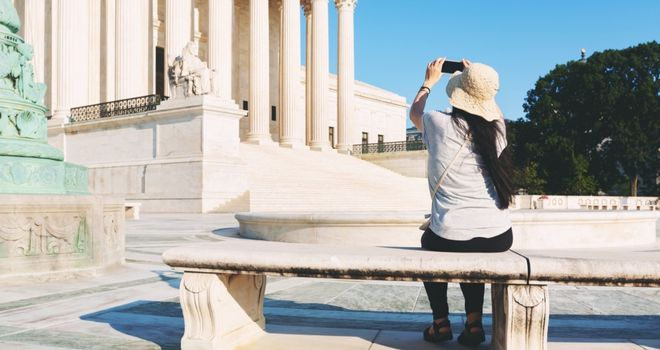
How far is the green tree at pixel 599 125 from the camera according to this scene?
166ft

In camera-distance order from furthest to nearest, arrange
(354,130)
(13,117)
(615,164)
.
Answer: (615,164) < (354,130) < (13,117)

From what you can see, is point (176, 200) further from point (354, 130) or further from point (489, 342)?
point (489, 342)

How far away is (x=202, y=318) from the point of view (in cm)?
408

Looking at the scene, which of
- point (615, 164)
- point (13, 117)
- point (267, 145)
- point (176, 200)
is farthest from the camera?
point (615, 164)

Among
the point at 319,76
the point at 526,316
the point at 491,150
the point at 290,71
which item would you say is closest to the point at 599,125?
the point at 319,76

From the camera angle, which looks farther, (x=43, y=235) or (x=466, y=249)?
(x=43, y=235)

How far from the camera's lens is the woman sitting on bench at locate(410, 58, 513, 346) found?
3.88 metres

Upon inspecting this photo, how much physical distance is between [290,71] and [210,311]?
3720 centimetres

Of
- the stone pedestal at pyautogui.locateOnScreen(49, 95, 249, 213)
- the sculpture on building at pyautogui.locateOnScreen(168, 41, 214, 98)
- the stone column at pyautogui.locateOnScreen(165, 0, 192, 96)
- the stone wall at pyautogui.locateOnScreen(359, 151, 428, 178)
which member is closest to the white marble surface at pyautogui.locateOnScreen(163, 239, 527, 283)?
the stone pedestal at pyautogui.locateOnScreen(49, 95, 249, 213)

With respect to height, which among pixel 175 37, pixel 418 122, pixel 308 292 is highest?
pixel 175 37

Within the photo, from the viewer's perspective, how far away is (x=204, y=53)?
45.4 m

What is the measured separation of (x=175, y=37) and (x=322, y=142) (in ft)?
40.7

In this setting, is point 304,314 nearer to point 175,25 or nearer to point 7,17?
point 7,17

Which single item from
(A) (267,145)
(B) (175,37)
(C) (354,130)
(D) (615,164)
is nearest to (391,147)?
(C) (354,130)
